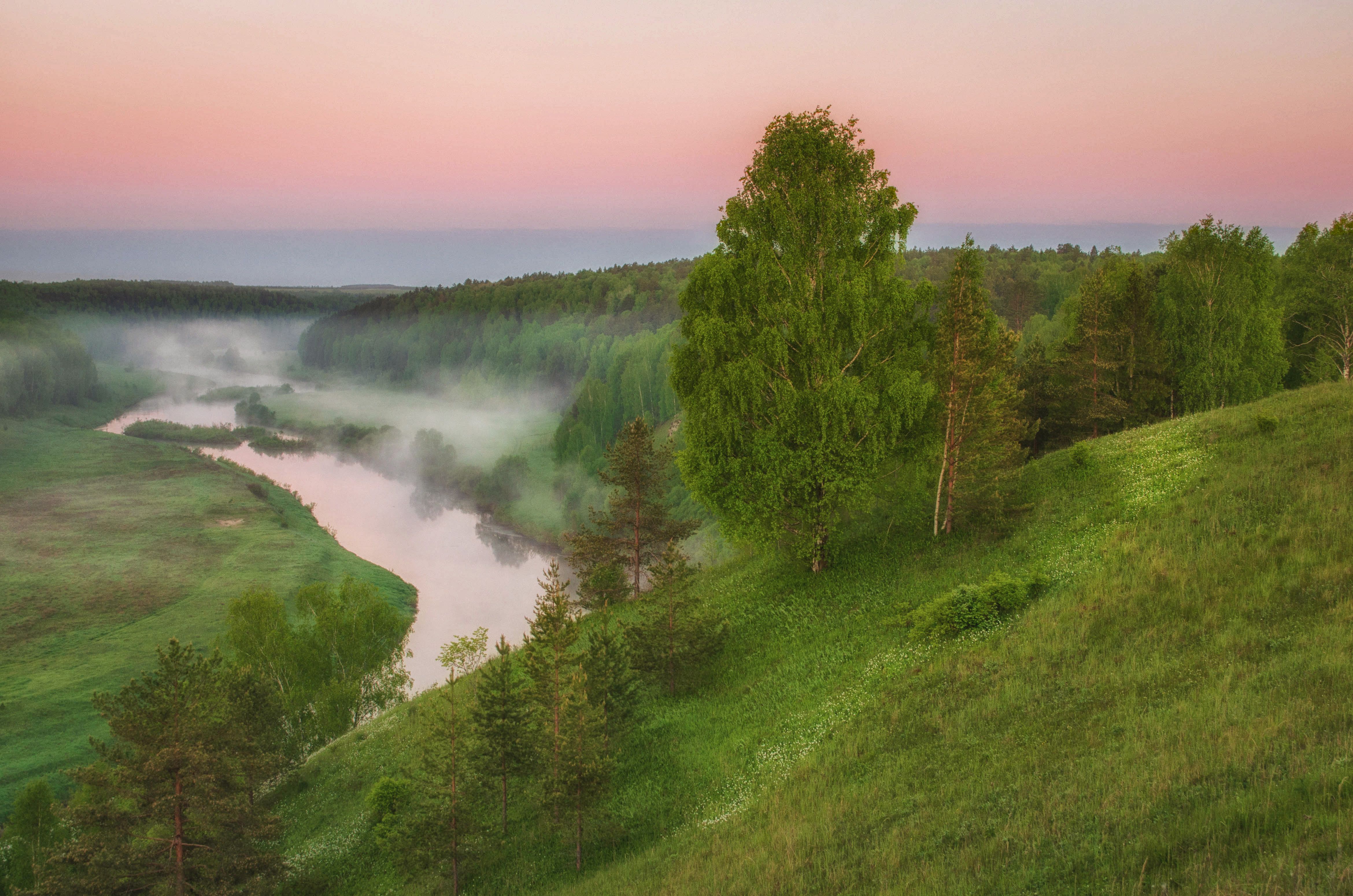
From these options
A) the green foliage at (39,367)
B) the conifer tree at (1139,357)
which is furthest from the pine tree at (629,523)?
the green foliage at (39,367)

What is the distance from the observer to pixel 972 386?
20516 millimetres

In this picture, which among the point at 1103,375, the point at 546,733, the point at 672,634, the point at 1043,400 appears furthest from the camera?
the point at 1043,400

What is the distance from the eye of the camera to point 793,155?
20375mm

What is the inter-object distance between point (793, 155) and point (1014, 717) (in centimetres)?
1591

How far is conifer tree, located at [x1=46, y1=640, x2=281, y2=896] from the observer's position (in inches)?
671

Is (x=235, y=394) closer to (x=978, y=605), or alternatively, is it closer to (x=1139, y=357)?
(x=1139, y=357)

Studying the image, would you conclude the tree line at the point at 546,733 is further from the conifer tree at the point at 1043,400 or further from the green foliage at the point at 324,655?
the conifer tree at the point at 1043,400

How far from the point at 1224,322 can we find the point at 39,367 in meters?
190

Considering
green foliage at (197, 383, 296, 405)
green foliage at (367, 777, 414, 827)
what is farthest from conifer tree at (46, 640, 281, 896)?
green foliage at (197, 383, 296, 405)

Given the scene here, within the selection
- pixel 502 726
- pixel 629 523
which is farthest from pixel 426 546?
pixel 502 726

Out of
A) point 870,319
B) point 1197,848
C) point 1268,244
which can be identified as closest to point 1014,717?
point 1197,848

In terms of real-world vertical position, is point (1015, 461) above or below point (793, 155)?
below

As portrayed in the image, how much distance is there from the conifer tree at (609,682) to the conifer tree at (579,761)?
6.09ft

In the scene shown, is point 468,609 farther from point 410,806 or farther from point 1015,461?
point 1015,461
